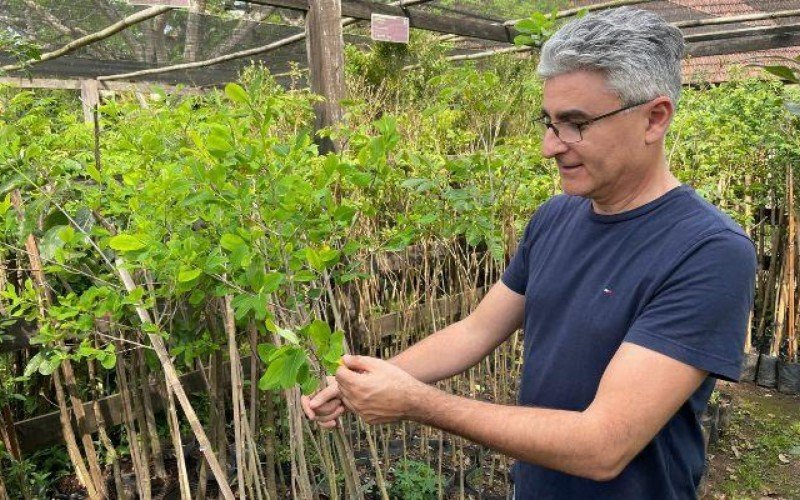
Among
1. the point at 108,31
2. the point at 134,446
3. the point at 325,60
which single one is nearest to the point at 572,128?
the point at 134,446

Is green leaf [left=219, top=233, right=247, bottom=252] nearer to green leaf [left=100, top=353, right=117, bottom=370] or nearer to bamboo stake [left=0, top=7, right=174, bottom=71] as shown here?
green leaf [left=100, top=353, right=117, bottom=370]

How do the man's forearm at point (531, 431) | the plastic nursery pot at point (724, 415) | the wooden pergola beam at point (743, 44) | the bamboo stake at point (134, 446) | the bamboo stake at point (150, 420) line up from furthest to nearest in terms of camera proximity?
the wooden pergola beam at point (743, 44), the plastic nursery pot at point (724, 415), the bamboo stake at point (150, 420), the bamboo stake at point (134, 446), the man's forearm at point (531, 431)

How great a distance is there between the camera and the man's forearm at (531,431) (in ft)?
4.03

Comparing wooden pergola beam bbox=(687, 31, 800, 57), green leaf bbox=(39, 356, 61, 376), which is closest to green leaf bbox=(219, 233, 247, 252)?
green leaf bbox=(39, 356, 61, 376)

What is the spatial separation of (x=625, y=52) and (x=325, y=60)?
334 centimetres

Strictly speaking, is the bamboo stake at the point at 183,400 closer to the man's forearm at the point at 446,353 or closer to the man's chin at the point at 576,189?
the man's forearm at the point at 446,353

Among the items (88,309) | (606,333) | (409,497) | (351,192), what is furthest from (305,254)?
(409,497)

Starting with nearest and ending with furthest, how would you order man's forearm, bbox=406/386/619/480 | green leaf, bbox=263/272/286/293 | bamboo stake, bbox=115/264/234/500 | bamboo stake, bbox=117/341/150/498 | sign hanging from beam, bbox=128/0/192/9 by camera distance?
man's forearm, bbox=406/386/619/480 → green leaf, bbox=263/272/286/293 → bamboo stake, bbox=115/264/234/500 → bamboo stake, bbox=117/341/150/498 → sign hanging from beam, bbox=128/0/192/9

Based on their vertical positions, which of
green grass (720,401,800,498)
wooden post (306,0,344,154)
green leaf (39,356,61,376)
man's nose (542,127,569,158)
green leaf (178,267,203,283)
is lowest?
green grass (720,401,800,498)

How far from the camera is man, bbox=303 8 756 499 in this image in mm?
1239

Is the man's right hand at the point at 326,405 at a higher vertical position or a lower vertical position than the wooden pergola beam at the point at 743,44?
lower

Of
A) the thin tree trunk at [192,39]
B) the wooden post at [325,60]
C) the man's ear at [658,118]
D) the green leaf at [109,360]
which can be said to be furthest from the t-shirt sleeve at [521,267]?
the thin tree trunk at [192,39]

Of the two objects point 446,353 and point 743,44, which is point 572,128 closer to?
point 446,353

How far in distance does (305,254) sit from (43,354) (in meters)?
1.23
